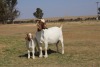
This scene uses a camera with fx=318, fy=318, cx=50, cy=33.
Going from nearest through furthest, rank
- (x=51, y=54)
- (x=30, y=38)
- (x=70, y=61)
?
(x=70, y=61) < (x=30, y=38) < (x=51, y=54)

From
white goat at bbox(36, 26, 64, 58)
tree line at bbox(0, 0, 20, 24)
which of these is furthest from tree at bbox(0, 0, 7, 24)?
white goat at bbox(36, 26, 64, 58)

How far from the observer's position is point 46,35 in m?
16.4

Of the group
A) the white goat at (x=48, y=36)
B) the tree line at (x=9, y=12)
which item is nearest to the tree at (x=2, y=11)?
the tree line at (x=9, y=12)

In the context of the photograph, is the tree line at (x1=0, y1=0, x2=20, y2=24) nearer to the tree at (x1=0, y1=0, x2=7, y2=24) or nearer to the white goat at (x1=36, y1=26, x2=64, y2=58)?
the tree at (x1=0, y1=0, x2=7, y2=24)

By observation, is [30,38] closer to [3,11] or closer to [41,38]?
[41,38]

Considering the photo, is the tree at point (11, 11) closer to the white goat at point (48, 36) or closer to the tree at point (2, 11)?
the tree at point (2, 11)

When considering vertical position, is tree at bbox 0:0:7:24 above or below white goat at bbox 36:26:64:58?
below

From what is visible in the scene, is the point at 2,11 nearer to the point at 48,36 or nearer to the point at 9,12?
the point at 9,12

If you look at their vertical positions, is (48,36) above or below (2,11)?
above

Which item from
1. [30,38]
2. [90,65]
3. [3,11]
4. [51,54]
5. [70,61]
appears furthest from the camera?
[3,11]

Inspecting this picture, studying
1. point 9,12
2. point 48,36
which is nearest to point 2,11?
point 9,12

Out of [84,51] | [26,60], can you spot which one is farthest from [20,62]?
[84,51]

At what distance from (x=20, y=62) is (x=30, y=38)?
5.13 feet

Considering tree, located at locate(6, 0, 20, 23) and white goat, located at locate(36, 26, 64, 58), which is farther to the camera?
tree, located at locate(6, 0, 20, 23)
